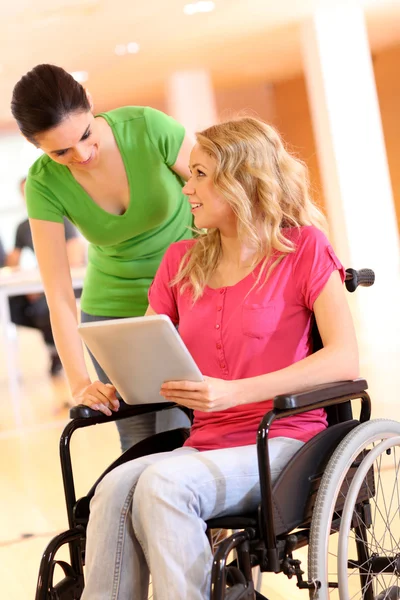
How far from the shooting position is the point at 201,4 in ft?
27.5

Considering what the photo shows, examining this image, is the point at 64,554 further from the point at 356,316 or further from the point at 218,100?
the point at 218,100

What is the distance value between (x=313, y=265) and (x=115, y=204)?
582 millimetres

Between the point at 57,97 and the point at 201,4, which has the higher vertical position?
the point at 201,4

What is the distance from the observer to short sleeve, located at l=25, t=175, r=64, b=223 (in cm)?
185

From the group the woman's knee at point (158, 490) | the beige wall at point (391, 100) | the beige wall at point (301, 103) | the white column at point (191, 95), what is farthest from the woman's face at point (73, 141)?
the beige wall at point (391, 100)

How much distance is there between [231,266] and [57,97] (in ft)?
1.57

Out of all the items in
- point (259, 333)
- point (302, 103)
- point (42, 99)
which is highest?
point (302, 103)

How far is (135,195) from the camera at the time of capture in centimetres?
185

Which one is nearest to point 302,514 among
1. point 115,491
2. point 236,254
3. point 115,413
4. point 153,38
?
point 115,491

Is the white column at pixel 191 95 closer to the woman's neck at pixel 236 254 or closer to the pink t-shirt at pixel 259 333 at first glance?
the woman's neck at pixel 236 254

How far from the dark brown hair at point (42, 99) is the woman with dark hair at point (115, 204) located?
62 millimetres

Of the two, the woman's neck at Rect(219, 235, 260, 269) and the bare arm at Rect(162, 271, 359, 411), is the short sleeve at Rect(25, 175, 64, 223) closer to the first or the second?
the woman's neck at Rect(219, 235, 260, 269)

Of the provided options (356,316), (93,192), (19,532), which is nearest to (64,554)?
(19,532)

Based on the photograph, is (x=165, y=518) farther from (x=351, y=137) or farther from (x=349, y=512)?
(x=351, y=137)
